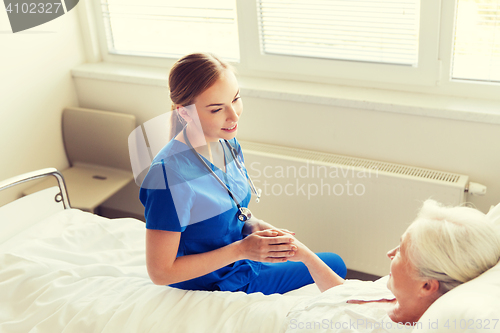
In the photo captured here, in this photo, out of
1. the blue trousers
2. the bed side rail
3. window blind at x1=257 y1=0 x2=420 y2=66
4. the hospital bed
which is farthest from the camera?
window blind at x1=257 y1=0 x2=420 y2=66

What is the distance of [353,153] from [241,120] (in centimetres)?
60

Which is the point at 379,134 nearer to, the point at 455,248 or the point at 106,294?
the point at 455,248

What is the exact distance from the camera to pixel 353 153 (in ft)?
7.45

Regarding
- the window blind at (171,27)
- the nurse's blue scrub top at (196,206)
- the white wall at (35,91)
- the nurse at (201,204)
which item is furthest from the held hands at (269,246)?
the white wall at (35,91)

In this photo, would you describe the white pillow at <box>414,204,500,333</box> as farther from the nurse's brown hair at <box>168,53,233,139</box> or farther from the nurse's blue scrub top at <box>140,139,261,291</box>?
the nurse's brown hair at <box>168,53,233,139</box>

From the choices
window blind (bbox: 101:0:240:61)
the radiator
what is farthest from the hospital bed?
window blind (bbox: 101:0:240:61)

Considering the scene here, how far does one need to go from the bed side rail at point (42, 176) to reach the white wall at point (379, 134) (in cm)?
84

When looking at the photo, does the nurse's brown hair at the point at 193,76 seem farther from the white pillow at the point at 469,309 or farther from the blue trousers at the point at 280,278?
the white pillow at the point at 469,309

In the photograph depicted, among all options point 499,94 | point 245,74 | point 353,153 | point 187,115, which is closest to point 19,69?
point 245,74

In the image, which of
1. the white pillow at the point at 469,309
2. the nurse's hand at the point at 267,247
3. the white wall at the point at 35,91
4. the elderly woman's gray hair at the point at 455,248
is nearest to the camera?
the white pillow at the point at 469,309

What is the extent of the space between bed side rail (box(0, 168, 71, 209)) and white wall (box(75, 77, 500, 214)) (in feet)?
2.74

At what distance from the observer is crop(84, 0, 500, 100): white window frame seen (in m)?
2.06

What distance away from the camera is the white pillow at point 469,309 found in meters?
0.90

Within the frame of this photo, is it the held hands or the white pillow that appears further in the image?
the held hands
